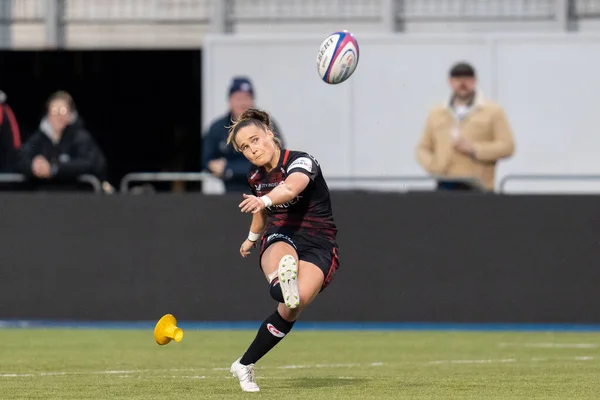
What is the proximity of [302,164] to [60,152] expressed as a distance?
7658mm

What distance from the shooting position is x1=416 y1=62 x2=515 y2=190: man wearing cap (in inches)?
682

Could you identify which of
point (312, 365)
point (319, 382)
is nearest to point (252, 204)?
point (319, 382)

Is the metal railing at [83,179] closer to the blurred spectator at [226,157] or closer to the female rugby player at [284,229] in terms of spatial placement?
the blurred spectator at [226,157]

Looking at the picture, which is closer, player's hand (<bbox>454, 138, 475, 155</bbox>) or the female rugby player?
the female rugby player

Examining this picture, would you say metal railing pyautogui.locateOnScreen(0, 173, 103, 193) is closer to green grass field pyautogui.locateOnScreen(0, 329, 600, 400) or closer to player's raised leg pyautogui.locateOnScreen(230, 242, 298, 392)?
green grass field pyautogui.locateOnScreen(0, 329, 600, 400)

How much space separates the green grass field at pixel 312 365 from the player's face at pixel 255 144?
62.7 inches

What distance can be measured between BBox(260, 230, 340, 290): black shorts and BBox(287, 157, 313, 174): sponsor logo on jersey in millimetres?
512

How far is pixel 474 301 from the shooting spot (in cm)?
1694

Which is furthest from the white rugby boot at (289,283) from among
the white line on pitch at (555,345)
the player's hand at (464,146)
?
the player's hand at (464,146)

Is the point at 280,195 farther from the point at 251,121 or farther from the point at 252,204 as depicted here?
the point at 251,121

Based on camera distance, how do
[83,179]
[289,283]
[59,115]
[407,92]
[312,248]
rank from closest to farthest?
[289,283] → [312,248] → [59,115] → [83,179] → [407,92]

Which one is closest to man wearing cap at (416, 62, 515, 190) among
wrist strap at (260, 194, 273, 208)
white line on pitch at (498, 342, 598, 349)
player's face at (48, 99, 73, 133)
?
white line on pitch at (498, 342, 598, 349)

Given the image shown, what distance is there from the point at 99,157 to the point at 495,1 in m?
7.41

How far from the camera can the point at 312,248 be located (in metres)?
10.4
